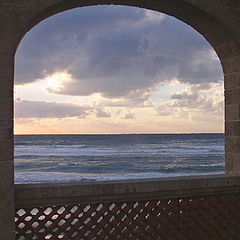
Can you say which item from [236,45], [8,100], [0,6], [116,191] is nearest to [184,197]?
[116,191]

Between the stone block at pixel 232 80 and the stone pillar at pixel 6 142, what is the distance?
8.48 ft

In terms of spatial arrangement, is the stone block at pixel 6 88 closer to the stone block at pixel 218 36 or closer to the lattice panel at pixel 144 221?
the lattice panel at pixel 144 221

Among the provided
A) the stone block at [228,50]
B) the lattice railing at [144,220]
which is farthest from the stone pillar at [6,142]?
the stone block at [228,50]

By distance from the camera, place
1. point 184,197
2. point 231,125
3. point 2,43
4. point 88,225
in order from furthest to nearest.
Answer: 1. point 231,125
2. point 184,197
3. point 88,225
4. point 2,43

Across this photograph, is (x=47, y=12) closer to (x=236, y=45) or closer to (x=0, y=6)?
(x=0, y=6)

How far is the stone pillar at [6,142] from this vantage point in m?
3.96

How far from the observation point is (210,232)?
15.9 feet

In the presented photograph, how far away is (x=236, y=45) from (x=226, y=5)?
0.47m

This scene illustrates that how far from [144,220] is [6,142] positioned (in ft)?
5.45

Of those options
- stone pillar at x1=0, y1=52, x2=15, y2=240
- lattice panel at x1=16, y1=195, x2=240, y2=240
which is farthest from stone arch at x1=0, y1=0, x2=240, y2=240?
lattice panel at x1=16, y1=195, x2=240, y2=240

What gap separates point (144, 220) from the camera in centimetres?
456

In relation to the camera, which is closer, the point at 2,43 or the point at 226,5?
the point at 2,43

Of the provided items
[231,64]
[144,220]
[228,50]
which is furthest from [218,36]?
[144,220]

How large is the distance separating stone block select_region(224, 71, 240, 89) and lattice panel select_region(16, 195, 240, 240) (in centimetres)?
130
